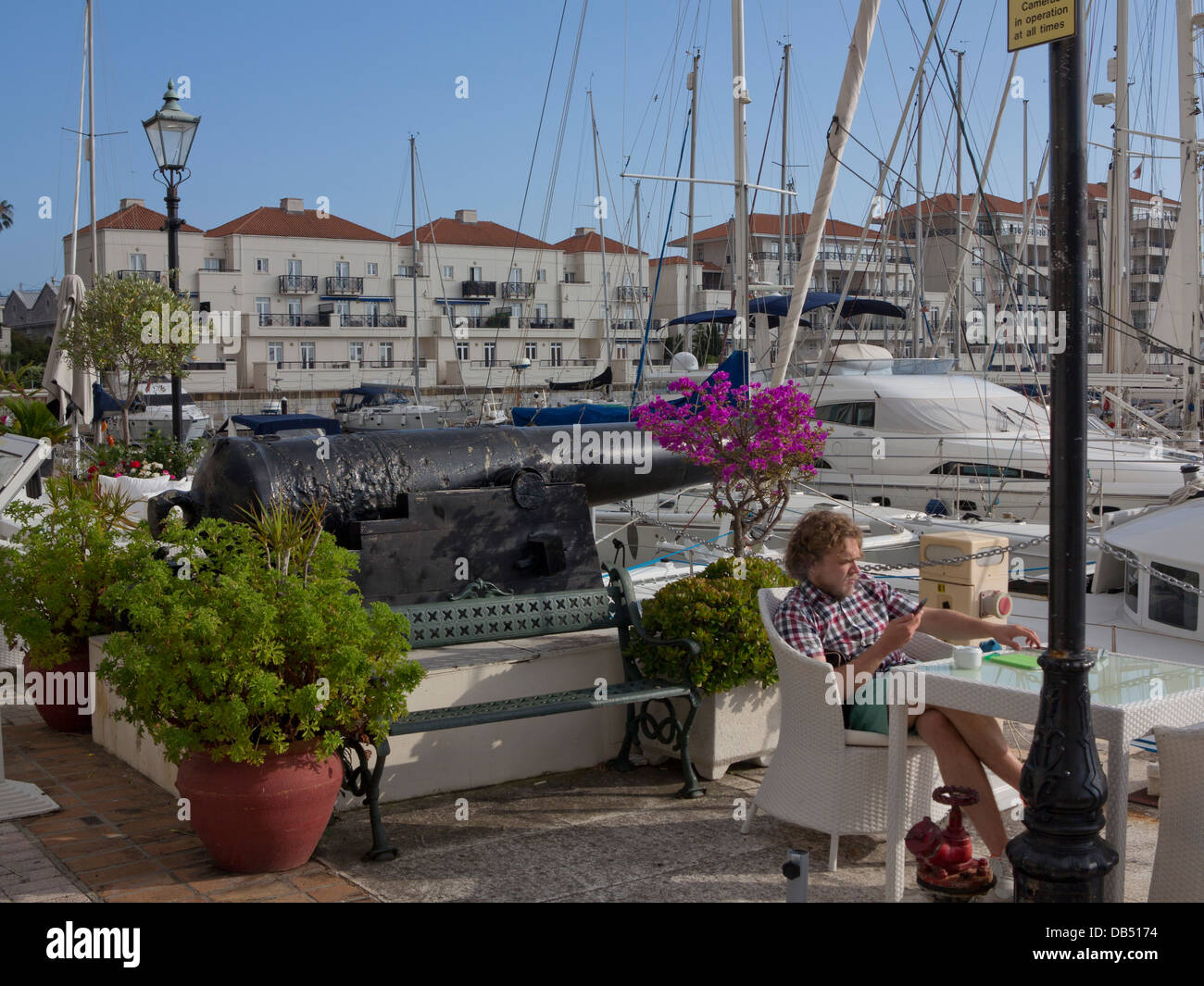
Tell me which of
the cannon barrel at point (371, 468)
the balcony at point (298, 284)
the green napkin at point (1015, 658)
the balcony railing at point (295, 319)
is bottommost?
the green napkin at point (1015, 658)

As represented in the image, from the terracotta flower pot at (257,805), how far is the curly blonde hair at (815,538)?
1948 millimetres

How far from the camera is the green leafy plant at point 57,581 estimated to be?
6035 mm

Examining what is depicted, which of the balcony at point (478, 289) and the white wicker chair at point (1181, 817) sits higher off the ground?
the balcony at point (478, 289)

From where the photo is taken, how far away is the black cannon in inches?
241

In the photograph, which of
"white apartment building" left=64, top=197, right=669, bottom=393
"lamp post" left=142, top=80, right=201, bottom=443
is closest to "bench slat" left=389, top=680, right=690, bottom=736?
"lamp post" left=142, top=80, right=201, bottom=443

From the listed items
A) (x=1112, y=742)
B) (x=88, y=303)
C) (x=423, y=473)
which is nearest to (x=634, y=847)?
(x=1112, y=742)

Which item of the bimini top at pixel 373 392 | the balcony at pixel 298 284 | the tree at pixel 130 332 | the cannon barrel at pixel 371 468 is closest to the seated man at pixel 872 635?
the cannon barrel at pixel 371 468

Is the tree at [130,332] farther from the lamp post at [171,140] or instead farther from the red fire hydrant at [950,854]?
the red fire hydrant at [950,854]

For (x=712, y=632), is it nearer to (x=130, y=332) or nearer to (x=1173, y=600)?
(x=1173, y=600)

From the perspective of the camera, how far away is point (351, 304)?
78188 mm

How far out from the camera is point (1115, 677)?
14.1 feet

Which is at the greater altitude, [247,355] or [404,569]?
[247,355]
